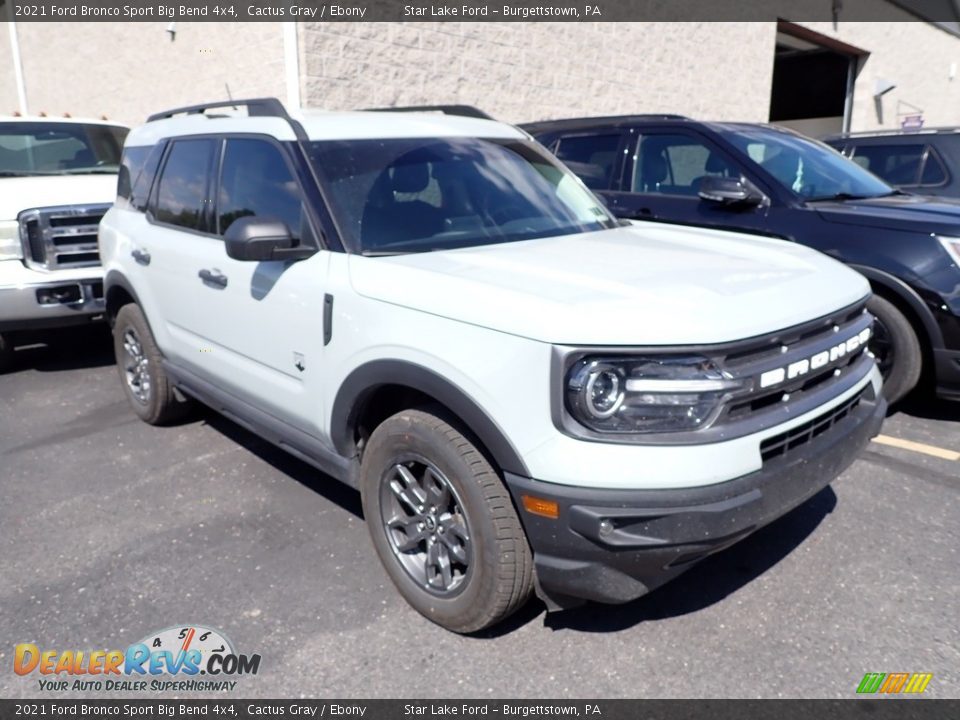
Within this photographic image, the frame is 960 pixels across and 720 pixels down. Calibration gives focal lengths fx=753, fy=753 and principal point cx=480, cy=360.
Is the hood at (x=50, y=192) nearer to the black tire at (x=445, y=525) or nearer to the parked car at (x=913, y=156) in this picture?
the black tire at (x=445, y=525)

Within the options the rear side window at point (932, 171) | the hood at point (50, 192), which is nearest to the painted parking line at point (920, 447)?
the rear side window at point (932, 171)

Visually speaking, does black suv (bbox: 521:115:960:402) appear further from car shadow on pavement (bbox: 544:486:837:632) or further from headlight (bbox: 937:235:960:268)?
car shadow on pavement (bbox: 544:486:837:632)

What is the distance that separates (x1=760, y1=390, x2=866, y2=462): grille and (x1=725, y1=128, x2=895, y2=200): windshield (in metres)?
2.63

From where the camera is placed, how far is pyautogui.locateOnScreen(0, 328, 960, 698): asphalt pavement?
2.57m

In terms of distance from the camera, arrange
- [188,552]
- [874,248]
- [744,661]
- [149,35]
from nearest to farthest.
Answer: [744,661] < [188,552] < [874,248] < [149,35]

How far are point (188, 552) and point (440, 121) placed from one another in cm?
243

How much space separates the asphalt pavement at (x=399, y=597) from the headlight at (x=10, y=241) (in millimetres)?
2152

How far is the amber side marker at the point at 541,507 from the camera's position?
89.7 inches

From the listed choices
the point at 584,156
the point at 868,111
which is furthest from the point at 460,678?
the point at 868,111

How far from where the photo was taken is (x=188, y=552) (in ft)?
11.2

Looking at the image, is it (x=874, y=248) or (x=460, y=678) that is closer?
(x=460, y=678)

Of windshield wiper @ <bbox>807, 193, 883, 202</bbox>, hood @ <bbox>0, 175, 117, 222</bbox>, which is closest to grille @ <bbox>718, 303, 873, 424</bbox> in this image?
windshield wiper @ <bbox>807, 193, 883, 202</bbox>

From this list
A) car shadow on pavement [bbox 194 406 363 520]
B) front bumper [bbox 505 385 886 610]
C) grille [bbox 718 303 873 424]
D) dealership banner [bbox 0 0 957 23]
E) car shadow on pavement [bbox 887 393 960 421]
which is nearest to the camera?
front bumper [bbox 505 385 886 610]

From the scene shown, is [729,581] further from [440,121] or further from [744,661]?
[440,121]
